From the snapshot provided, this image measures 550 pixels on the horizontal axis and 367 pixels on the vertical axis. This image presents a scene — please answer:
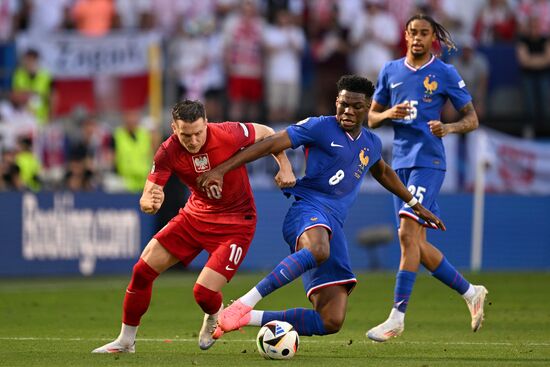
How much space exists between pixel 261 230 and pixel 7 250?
12.5 feet

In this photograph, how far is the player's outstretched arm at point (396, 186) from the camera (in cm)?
966

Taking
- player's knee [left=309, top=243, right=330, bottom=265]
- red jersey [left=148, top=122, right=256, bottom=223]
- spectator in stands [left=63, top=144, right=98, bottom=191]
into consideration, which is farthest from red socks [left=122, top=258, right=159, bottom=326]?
spectator in stands [left=63, top=144, right=98, bottom=191]

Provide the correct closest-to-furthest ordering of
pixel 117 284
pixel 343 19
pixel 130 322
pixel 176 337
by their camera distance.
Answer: pixel 130 322, pixel 176 337, pixel 117 284, pixel 343 19

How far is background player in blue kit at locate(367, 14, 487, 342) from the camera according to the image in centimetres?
1064

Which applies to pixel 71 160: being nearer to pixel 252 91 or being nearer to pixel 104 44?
pixel 104 44

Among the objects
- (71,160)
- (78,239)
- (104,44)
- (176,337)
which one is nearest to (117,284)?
(78,239)

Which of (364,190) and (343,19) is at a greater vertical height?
(343,19)

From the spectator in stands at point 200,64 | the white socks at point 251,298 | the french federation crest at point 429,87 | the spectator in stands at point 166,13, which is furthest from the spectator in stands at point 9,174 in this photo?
the white socks at point 251,298

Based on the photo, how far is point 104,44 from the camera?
19.3m

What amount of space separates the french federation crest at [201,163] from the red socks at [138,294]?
81cm

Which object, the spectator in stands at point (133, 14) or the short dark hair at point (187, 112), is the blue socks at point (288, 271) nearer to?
the short dark hair at point (187, 112)

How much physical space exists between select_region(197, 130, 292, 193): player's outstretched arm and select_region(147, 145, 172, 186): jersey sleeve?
9.6 inches

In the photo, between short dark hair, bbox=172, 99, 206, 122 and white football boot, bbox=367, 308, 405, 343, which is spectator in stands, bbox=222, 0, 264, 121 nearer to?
white football boot, bbox=367, 308, 405, 343

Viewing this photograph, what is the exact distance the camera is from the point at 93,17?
20.3m
